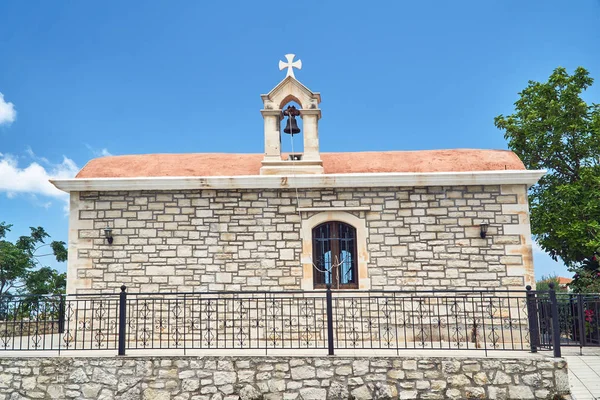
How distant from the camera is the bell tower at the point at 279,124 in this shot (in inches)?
427

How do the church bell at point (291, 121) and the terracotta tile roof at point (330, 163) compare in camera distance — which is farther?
the church bell at point (291, 121)

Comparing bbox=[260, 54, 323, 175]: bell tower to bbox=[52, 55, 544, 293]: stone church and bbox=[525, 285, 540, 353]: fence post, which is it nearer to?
bbox=[52, 55, 544, 293]: stone church

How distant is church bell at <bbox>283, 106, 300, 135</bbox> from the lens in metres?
11.4

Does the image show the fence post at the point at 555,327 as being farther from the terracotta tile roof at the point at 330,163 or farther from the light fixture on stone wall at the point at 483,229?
the terracotta tile roof at the point at 330,163

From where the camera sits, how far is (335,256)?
10.3 metres

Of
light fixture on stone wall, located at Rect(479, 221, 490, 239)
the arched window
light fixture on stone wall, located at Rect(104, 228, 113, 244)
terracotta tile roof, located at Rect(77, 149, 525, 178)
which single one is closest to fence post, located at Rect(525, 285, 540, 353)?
light fixture on stone wall, located at Rect(479, 221, 490, 239)

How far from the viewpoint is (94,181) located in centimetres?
1027

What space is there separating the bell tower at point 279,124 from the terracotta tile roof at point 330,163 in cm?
52

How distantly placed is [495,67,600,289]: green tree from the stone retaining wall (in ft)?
25.5

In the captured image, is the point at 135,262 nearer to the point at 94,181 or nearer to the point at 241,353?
the point at 94,181

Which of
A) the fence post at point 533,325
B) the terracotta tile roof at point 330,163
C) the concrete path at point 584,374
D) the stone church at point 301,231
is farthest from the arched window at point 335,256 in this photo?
the concrete path at point 584,374

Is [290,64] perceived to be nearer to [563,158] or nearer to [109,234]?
[109,234]

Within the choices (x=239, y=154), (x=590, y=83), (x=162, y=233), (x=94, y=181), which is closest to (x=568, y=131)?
(x=590, y=83)

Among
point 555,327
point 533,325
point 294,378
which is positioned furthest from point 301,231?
point 555,327
